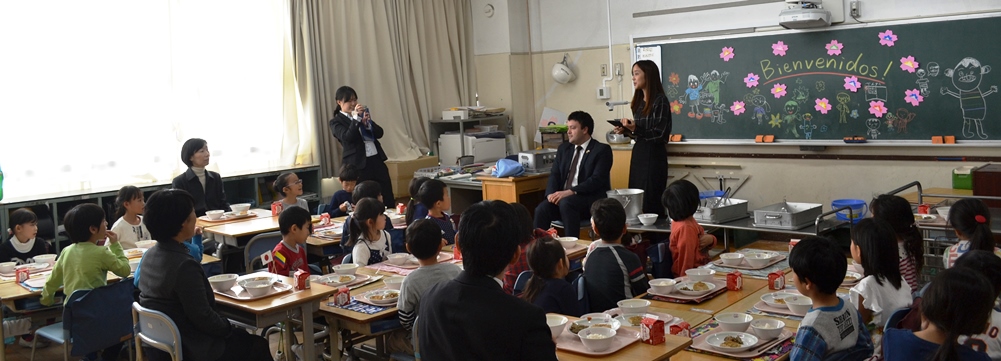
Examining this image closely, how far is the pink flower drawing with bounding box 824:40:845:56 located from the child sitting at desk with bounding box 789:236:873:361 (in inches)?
181

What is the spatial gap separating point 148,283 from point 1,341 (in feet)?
5.01

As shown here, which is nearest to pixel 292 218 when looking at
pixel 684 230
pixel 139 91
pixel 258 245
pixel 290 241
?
pixel 290 241

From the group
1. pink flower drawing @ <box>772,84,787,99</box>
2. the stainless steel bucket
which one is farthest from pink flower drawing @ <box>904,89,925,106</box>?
the stainless steel bucket

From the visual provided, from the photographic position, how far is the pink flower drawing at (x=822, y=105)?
699cm

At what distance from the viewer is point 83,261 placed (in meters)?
4.25

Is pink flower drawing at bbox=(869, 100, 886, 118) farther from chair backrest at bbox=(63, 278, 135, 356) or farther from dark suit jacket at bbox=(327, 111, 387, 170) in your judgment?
chair backrest at bbox=(63, 278, 135, 356)

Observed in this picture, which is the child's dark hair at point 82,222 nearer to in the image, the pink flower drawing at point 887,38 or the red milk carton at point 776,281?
the red milk carton at point 776,281

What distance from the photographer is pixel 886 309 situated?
118 inches

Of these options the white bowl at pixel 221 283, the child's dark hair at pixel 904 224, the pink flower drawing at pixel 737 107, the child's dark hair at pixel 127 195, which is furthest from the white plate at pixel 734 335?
the pink flower drawing at pixel 737 107

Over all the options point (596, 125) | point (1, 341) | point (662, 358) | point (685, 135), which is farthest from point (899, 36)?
point (1, 341)

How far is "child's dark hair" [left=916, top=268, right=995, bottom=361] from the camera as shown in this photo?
90.3 inches

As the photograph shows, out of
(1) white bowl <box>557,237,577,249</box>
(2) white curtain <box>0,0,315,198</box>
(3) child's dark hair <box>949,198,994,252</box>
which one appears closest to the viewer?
(3) child's dark hair <box>949,198,994,252</box>

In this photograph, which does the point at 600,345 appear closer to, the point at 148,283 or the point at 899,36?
the point at 148,283

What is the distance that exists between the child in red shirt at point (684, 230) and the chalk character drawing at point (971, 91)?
10.4 ft
